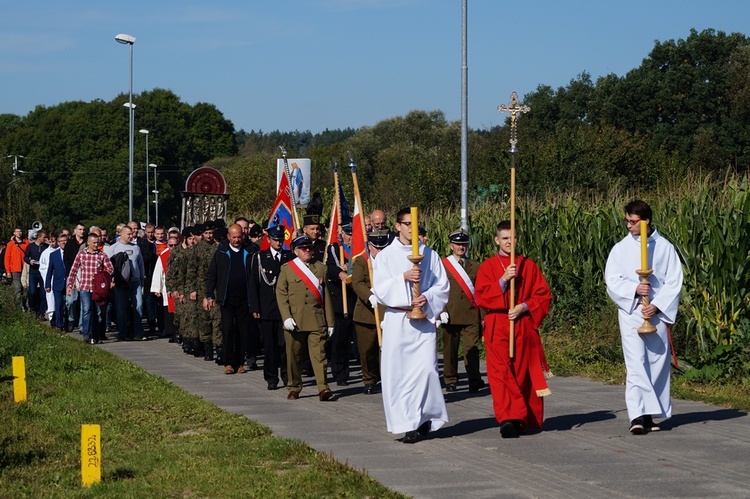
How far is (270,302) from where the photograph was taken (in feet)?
50.6

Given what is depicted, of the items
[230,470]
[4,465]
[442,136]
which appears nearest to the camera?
[230,470]

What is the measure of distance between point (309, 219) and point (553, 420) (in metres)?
5.49

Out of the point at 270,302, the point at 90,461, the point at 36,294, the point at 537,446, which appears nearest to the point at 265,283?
the point at 270,302

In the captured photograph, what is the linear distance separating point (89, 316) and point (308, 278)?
9.11 metres

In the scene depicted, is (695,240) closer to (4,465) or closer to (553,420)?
(553,420)

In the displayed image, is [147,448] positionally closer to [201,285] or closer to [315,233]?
[315,233]

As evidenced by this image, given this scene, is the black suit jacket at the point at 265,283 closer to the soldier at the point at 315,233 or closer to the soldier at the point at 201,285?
the soldier at the point at 315,233

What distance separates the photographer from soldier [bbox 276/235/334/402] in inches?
543

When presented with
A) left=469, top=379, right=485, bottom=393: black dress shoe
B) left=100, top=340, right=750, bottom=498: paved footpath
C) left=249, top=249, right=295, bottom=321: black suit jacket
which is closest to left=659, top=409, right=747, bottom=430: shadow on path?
left=100, top=340, right=750, bottom=498: paved footpath

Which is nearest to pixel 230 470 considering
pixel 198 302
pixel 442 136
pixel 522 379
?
pixel 522 379

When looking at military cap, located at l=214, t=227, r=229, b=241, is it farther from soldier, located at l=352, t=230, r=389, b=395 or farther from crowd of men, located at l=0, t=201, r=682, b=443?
soldier, located at l=352, t=230, r=389, b=395

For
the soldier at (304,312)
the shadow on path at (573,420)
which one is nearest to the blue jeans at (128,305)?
the soldier at (304,312)

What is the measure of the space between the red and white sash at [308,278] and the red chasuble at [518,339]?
9.86 feet

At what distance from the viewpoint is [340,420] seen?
12.2 metres
